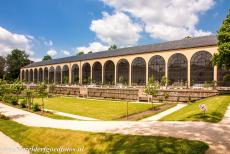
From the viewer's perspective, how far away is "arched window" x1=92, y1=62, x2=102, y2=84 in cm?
7846

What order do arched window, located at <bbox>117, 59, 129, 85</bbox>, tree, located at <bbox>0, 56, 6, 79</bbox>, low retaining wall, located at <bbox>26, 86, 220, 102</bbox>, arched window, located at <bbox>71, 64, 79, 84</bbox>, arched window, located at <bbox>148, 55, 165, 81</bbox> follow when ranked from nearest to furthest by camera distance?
low retaining wall, located at <bbox>26, 86, 220, 102</bbox> → arched window, located at <bbox>148, 55, 165, 81</bbox> → arched window, located at <bbox>117, 59, 129, 85</bbox> → arched window, located at <bbox>71, 64, 79, 84</bbox> → tree, located at <bbox>0, 56, 6, 79</bbox>

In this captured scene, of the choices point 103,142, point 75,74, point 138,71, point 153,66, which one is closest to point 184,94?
point 153,66

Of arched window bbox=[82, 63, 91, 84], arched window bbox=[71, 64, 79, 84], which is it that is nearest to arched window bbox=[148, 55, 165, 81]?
arched window bbox=[82, 63, 91, 84]

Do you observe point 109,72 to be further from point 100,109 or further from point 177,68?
point 100,109

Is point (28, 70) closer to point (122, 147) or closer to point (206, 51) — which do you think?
point (206, 51)

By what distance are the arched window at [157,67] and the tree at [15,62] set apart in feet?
311

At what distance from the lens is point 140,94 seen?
158 feet

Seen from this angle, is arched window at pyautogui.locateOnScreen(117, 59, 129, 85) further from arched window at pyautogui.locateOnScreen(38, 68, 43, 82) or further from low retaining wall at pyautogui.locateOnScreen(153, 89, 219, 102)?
arched window at pyautogui.locateOnScreen(38, 68, 43, 82)

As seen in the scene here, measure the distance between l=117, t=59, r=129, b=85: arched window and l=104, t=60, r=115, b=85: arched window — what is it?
281 centimetres

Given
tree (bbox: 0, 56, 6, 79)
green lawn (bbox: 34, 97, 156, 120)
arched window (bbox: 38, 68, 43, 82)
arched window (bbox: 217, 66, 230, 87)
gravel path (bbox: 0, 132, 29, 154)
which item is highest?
tree (bbox: 0, 56, 6, 79)

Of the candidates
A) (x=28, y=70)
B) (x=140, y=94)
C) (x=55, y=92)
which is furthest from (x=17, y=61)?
(x=140, y=94)

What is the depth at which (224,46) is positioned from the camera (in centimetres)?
3459

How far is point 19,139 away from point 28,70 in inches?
4465

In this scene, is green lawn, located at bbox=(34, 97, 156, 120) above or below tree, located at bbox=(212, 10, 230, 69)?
below
